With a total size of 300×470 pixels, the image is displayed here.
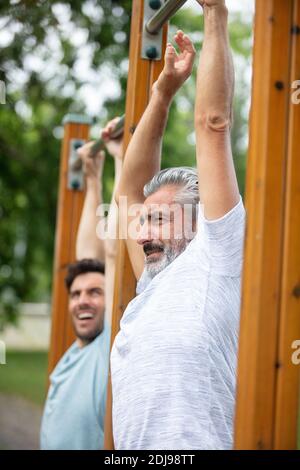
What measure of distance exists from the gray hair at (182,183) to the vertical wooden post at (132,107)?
344 millimetres

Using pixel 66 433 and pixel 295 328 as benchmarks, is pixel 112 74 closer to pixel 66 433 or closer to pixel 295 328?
pixel 66 433

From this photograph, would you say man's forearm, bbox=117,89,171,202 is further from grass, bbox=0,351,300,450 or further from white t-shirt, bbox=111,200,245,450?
grass, bbox=0,351,300,450

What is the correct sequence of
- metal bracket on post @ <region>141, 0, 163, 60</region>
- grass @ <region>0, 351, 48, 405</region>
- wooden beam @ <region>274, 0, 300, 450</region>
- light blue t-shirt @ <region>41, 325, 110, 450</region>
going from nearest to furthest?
wooden beam @ <region>274, 0, 300, 450</region> < metal bracket on post @ <region>141, 0, 163, 60</region> < light blue t-shirt @ <region>41, 325, 110, 450</region> < grass @ <region>0, 351, 48, 405</region>

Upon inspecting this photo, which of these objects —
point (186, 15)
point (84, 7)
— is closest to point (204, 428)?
point (84, 7)

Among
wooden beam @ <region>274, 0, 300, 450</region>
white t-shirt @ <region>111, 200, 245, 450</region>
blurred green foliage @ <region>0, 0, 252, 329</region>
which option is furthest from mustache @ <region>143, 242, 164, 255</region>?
blurred green foliage @ <region>0, 0, 252, 329</region>

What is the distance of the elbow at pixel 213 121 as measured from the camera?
1.58m

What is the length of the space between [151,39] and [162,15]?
0.15 metres

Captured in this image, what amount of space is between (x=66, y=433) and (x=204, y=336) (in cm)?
140

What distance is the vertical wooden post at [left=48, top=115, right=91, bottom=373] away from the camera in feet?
12.5

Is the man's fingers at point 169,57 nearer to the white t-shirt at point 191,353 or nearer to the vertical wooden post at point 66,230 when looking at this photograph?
the white t-shirt at point 191,353

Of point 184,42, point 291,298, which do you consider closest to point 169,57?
point 184,42

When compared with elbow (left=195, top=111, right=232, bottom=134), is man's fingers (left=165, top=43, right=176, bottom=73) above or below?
above

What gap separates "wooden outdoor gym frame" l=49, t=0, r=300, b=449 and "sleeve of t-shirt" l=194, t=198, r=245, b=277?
27 cm

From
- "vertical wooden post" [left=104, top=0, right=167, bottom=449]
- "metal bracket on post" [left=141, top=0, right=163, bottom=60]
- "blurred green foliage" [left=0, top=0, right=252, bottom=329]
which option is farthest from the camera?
"blurred green foliage" [left=0, top=0, right=252, bottom=329]
